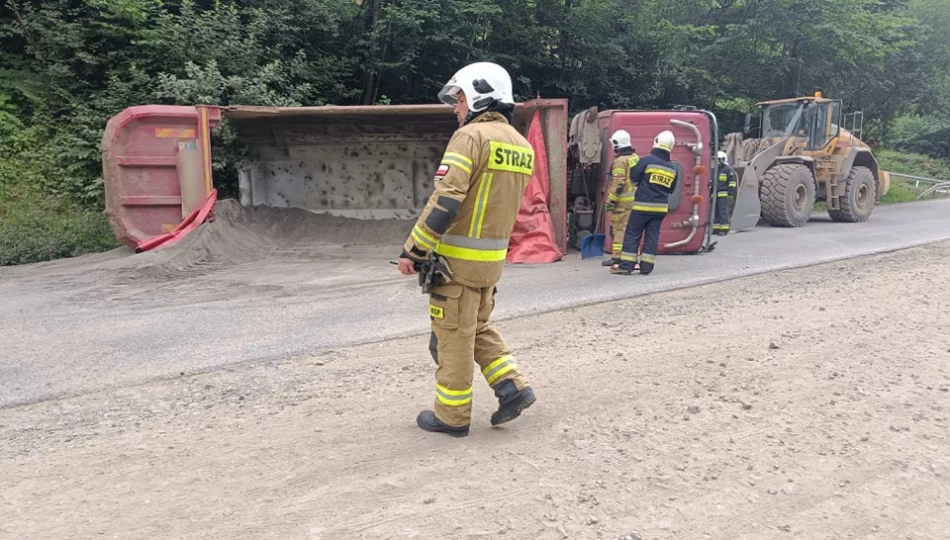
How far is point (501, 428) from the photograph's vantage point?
3.67 metres

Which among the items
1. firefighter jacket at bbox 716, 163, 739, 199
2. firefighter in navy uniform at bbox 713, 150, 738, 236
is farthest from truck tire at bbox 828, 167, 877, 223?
firefighter in navy uniform at bbox 713, 150, 738, 236

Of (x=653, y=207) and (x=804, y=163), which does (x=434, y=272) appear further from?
(x=804, y=163)

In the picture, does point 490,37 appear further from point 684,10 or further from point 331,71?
point 684,10

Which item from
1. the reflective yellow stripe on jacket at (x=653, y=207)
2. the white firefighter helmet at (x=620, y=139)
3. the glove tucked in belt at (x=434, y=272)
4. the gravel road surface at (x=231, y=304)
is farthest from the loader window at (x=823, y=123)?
the glove tucked in belt at (x=434, y=272)

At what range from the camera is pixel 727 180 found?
1131 centimetres

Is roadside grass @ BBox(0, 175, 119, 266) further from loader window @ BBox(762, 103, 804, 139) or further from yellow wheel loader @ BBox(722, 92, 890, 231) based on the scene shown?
loader window @ BBox(762, 103, 804, 139)

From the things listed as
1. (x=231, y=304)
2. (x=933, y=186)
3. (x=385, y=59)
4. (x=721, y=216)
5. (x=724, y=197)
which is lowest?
(x=231, y=304)

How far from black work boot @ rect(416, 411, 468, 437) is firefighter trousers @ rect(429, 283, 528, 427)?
33 mm

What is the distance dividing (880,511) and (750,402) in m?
1.22

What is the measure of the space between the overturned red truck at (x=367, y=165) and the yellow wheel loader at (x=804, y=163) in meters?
3.91

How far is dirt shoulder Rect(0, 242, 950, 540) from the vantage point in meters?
2.71

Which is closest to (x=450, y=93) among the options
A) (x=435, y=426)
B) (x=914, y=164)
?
(x=435, y=426)

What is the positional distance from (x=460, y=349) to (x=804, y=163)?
40.9ft

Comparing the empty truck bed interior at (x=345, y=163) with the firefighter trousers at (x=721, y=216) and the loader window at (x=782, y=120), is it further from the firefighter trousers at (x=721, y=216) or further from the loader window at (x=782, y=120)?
the loader window at (x=782, y=120)
